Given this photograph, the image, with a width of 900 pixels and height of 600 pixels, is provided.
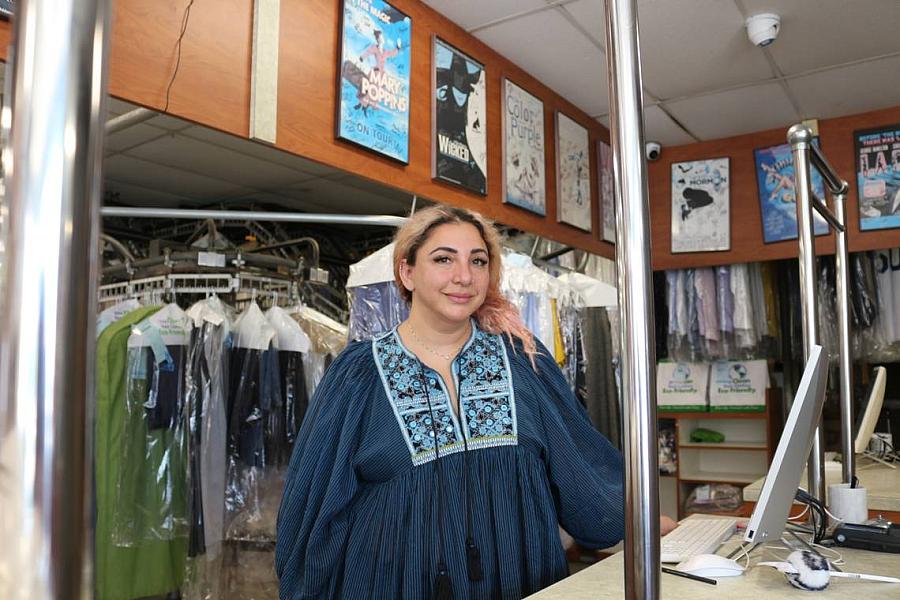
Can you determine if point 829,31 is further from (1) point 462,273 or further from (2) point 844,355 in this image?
(1) point 462,273

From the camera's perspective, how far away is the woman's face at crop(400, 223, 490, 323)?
6.67ft

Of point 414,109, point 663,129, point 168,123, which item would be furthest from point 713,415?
point 168,123

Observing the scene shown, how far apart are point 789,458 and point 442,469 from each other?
84 centimetres

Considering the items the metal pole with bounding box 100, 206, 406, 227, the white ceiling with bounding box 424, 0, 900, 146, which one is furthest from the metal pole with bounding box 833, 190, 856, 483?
the metal pole with bounding box 100, 206, 406, 227

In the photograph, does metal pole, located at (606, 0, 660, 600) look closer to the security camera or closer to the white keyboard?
the white keyboard

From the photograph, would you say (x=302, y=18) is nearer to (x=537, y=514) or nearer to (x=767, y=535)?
(x=537, y=514)

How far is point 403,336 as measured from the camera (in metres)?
2.06

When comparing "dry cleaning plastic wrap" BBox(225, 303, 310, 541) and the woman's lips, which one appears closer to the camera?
the woman's lips

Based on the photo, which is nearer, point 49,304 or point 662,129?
point 49,304

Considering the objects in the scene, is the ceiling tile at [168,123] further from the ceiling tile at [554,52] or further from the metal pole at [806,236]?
the metal pole at [806,236]

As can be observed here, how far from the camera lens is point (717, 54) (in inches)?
152

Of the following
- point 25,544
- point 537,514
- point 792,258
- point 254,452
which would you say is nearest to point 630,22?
point 25,544

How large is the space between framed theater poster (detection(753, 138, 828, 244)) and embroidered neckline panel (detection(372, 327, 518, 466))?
3592mm

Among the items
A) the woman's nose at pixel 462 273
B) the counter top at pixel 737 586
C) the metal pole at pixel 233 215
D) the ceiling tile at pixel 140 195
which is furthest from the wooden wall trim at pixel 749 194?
the counter top at pixel 737 586
